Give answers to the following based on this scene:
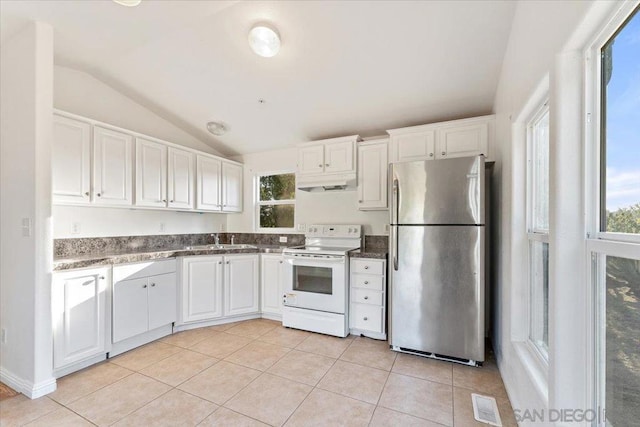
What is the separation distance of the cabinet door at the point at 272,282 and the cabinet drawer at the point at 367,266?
3.06 feet

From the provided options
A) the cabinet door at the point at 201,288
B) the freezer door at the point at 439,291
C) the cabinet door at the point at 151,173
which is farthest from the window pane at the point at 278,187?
the freezer door at the point at 439,291

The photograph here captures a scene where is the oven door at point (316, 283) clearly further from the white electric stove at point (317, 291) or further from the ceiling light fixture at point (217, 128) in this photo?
the ceiling light fixture at point (217, 128)

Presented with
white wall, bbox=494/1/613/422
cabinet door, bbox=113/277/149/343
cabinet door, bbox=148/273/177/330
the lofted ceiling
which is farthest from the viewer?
cabinet door, bbox=148/273/177/330

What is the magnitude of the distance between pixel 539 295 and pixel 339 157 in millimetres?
2321

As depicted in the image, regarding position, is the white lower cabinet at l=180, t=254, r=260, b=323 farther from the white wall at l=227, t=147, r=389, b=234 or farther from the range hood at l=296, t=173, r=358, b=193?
the range hood at l=296, t=173, r=358, b=193

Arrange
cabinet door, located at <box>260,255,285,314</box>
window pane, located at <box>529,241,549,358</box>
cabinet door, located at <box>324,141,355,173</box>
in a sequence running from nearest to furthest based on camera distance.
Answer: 1. window pane, located at <box>529,241,549,358</box>
2. cabinet door, located at <box>324,141,355,173</box>
3. cabinet door, located at <box>260,255,285,314</box>

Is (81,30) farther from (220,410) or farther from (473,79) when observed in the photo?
(473,79)

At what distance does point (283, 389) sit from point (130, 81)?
342cm

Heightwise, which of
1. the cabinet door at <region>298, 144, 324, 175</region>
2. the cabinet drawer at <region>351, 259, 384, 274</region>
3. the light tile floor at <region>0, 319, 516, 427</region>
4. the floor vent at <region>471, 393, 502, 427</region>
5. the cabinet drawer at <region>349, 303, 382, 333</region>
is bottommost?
the light tile floor at <region>0, 319, 516, 427</region>

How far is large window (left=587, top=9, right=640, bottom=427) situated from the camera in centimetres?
87

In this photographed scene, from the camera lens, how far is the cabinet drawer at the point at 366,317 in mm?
2867

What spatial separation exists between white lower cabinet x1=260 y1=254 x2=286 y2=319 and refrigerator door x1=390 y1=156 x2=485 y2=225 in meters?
1.59

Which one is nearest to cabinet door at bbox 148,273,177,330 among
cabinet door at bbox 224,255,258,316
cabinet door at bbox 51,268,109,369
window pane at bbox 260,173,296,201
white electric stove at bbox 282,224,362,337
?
cabinet door at bbox 51,268,109,369

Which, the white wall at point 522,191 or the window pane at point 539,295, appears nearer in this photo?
the white wall at point 522,191
